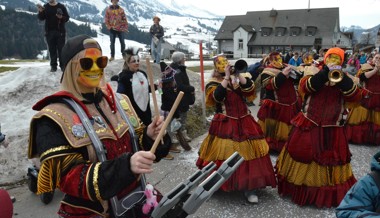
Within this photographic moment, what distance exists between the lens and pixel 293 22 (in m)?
52.5

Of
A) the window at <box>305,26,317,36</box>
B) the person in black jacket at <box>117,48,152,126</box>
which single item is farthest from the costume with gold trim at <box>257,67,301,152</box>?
the window at <box>305,26,317,36</box>

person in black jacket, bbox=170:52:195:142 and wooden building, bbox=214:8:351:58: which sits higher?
wooden building, bbox=214:8:351:58

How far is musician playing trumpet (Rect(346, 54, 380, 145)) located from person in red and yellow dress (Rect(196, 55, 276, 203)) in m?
3.49

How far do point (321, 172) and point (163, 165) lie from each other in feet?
8.80

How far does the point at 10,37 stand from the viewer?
85.8 metres

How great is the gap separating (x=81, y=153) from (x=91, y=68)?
1.60ft

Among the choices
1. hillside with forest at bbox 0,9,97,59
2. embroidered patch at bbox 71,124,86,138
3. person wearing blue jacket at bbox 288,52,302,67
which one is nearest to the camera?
embroidered patch at bbox 71,124,86,138

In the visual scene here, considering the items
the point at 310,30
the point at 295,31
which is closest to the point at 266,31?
the point at 295,31

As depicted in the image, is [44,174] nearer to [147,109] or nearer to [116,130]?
[116,130]

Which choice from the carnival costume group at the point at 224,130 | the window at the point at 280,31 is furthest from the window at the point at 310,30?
the carnival costume group at the point at 224,130

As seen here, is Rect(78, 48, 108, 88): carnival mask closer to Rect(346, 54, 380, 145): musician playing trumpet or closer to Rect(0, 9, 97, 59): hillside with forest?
Rect(346, 54, 380, 145): musician playing trumpet

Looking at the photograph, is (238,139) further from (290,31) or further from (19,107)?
(290,31)

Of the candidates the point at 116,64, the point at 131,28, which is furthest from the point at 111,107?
the point at 131,28

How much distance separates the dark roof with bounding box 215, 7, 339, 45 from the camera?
168 feet
